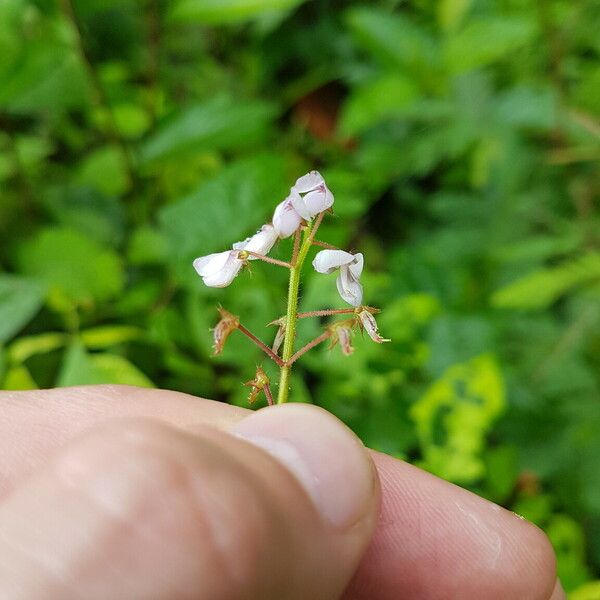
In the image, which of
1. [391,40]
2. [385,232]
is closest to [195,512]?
[391,40]

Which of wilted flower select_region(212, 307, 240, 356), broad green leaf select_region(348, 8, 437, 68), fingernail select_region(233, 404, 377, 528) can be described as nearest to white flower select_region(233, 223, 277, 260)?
wilted flower select_region(212, 307, 240, 356)

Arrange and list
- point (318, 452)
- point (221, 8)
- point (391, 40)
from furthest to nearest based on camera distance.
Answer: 1. point (391, 40)
2. point (221, 8)
3. point (318, 452)

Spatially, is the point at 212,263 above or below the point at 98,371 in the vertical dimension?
above

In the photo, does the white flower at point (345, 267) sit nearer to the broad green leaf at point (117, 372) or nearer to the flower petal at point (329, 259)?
the flower petal at point (329, 259)

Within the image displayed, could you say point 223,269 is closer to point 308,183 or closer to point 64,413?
point 308,183

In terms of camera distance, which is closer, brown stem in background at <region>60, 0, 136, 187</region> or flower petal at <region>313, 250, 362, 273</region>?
flower petal at <region>313, 250, 362, 273</region>

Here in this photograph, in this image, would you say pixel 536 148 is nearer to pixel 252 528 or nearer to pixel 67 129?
pixel 67 129

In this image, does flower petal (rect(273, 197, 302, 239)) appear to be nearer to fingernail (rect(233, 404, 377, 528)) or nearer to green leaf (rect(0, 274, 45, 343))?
fingernail (rect(233, 404, 377, 528))

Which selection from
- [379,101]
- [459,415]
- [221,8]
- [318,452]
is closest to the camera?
[318,452]
